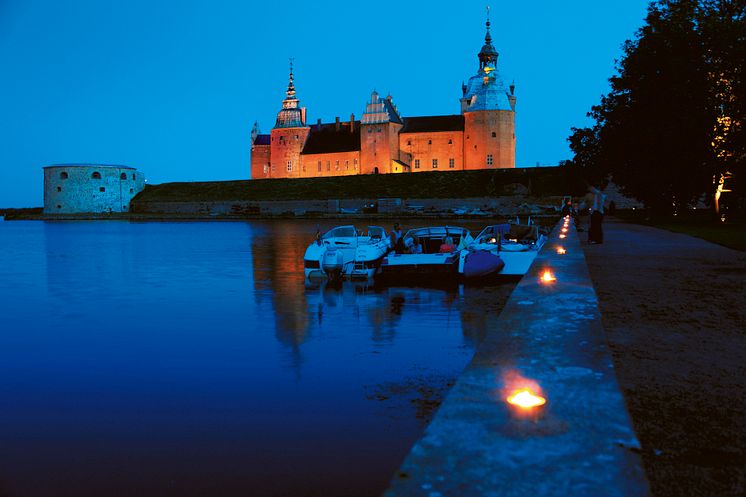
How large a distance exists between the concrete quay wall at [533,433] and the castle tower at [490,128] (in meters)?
88.9

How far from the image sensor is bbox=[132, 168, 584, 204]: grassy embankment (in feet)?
268

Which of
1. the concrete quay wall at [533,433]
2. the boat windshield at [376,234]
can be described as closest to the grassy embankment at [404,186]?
the boat windshield at [376,234]

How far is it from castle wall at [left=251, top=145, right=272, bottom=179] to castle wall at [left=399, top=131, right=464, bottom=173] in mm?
26283

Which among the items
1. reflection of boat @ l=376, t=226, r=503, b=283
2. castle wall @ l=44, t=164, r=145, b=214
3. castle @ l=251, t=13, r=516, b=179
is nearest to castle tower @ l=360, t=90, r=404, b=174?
castle @ l=251, t=13, r=516, b=179

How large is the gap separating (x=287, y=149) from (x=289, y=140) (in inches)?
58.5

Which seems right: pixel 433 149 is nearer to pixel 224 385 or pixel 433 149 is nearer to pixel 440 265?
pixel 440 265

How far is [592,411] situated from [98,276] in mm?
25084

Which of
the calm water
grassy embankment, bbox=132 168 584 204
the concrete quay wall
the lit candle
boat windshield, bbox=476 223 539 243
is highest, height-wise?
grassy embankment, bbox=132 168 584 204

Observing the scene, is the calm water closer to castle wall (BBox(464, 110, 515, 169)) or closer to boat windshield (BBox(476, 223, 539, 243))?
boat windshield (BBox(476, 223, 539, 243))

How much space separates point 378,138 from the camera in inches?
3807

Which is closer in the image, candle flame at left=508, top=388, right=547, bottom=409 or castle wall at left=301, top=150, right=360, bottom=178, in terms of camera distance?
candle flame at left=508, top=388, right=547, bottom=409

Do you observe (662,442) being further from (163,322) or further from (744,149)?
(744,149)

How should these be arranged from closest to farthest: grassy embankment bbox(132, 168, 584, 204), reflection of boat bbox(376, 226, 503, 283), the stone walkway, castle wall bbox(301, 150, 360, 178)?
Result: the stone walkway
reflection of boat bbox(376, 226, 503, 283)
grassy embankment bbox(132, 168, 584, 204)
castle wall bbox(301, 150, 360, 178)

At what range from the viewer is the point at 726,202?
45.3 metres
